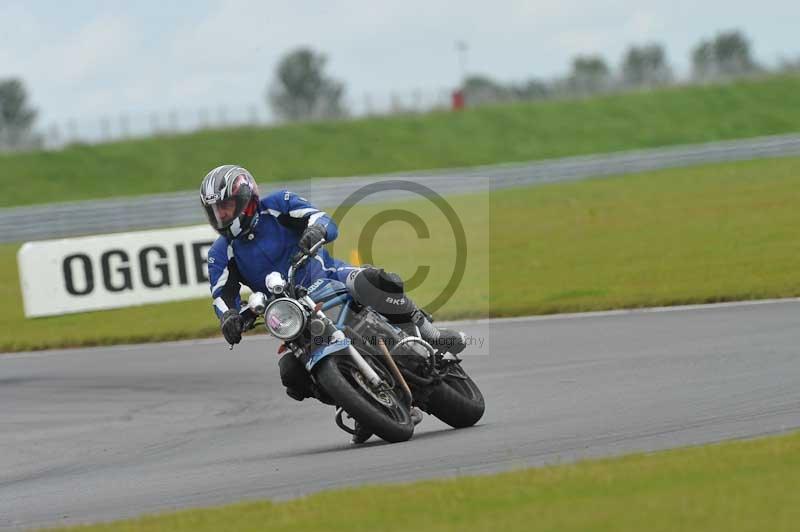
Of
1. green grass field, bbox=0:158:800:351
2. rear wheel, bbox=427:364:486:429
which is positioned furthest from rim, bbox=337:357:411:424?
green grass field, bbox=0:158:800:351

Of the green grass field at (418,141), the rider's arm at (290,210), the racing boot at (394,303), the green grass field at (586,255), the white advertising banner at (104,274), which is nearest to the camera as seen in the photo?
the racing boot at (394,303)

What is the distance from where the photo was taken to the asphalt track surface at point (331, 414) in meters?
7.76

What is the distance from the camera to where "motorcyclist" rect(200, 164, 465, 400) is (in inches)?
348

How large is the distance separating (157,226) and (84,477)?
987 inches

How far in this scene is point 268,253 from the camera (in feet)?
30.1

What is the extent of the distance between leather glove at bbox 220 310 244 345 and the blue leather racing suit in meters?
0.28

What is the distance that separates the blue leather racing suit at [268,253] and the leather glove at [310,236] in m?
0.37

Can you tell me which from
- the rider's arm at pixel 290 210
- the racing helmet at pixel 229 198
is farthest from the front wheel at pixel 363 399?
the racing helmet at pixel 229 198

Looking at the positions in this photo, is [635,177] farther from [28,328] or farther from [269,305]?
[269,305]

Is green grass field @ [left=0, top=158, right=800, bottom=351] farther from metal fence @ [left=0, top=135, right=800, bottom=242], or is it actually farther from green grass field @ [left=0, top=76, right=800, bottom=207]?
green grass field @ [left=0, top=76, right=800, bottom=207]

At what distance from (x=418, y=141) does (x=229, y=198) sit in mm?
45007

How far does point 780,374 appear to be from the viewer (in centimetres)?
1010

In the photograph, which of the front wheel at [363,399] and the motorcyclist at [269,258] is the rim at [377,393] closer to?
the front wheel at [363,399]

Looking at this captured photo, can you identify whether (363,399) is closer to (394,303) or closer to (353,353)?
(353,353)
